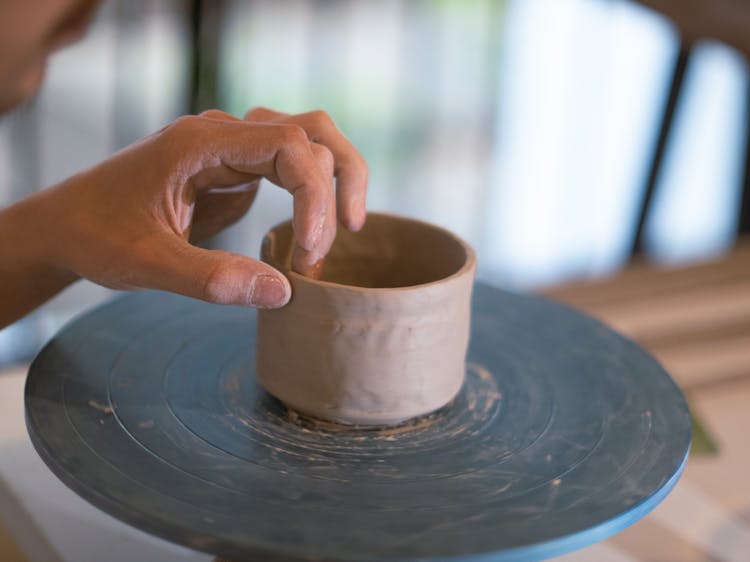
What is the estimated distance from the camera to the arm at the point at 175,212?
896 millimetres

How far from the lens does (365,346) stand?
3.08 ft

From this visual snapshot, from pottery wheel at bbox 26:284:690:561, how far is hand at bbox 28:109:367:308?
0.47ft

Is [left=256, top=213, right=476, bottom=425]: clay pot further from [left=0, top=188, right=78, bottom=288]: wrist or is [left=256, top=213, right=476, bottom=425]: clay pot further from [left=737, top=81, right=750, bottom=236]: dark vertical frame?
[left=737, top=81, right=750, bottom=236]: dark vertical frame

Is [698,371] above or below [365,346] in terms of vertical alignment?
below

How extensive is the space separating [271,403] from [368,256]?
0.78 ft

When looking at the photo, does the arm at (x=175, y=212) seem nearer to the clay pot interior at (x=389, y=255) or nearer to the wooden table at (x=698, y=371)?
the clay pot interior at (x=389, y=255)

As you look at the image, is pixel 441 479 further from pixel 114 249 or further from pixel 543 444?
pixel 114 249

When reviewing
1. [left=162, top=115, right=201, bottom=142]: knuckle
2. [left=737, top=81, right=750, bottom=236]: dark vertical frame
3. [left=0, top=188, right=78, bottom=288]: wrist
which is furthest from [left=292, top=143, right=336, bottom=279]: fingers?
[left=737, top=81, right=750, bottom=236]: dark vertical frame

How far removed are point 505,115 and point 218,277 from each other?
2684 mm

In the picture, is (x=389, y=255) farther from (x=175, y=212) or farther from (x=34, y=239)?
(x=34, y=239)

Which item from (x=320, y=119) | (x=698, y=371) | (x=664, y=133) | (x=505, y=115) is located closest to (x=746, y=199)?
(x=664, y=133)

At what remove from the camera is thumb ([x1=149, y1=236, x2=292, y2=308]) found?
0.88 meters

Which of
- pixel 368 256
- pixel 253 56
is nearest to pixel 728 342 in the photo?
pixel 368 256

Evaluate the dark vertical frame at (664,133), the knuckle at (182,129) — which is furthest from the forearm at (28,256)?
the dark vertical frame at (664,133)
